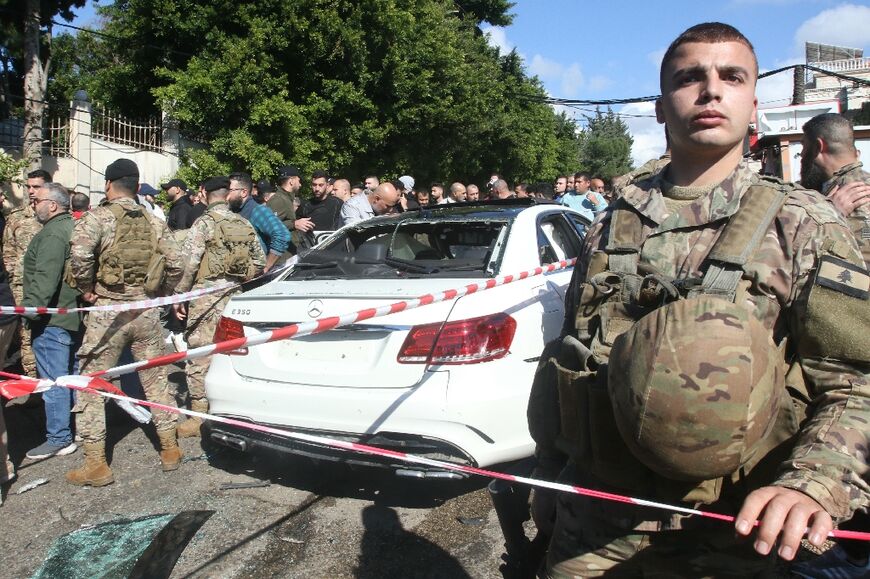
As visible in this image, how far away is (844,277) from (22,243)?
289 inches

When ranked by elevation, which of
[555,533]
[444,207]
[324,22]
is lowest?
[555,533]

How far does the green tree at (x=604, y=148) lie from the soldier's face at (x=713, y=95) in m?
64.4

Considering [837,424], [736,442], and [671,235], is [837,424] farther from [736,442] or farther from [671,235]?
[671,235]

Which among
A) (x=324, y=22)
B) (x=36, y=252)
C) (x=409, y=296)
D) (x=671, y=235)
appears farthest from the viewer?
(x=324, y=22)

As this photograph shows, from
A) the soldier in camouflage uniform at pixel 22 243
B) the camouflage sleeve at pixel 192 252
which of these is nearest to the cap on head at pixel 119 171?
the camouflage sleeve at pixel 192 252

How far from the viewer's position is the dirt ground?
3.36 meters

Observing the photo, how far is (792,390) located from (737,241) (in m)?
0.34

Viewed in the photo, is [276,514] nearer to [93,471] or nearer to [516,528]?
[93,471]

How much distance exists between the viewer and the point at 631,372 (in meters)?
1.38

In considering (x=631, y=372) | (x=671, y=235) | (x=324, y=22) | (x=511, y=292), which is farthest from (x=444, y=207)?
(x=324, y=22)

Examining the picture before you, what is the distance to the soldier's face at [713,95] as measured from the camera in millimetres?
1686

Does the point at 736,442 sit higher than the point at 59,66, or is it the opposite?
the point at 59,66

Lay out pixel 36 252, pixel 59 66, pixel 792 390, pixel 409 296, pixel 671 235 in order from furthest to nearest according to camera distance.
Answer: pixel 59 66, pixel 36 252, pixel 409 296, pixel 671 235, pixel 792 390

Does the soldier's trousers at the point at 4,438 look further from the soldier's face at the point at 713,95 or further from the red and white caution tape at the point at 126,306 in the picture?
the soldier's face at the point at 713,95
